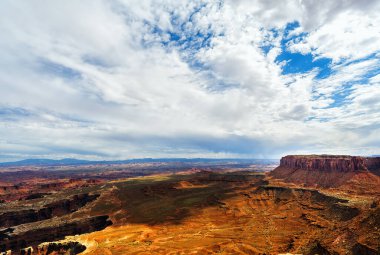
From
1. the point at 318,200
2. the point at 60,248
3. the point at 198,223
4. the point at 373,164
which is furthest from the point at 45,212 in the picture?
the point at 373,164

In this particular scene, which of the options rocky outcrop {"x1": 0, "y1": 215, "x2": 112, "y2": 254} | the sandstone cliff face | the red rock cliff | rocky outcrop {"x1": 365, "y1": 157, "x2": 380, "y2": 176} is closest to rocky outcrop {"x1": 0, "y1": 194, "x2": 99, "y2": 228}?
rocky outcrop {"x1": 0, "y1": 215, "x2": 112, "y2": 254}

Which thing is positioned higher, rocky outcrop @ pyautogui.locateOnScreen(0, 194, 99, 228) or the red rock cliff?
the red rock cliff

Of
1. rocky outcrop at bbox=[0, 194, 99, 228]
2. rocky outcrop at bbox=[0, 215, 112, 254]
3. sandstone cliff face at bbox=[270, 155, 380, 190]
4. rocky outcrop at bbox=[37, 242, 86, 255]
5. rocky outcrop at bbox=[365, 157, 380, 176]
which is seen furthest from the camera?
rocky outcrop at bbox=[365, 157, 380, 176]

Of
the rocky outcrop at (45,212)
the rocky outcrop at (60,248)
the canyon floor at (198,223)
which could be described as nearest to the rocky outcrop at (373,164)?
the canyon floor at (198,223)

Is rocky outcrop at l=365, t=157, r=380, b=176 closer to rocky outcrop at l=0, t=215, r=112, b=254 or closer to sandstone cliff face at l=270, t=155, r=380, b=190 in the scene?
sandstone cliff face at l=270, t=155, r=380, b=190

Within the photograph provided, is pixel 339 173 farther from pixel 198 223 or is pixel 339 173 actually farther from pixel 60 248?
pixel 60 248

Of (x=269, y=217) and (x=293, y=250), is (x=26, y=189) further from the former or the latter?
(x=293, y=250)

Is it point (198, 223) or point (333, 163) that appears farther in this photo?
point (333, 163)

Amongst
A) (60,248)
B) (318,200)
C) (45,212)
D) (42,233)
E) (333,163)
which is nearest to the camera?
(60,248)

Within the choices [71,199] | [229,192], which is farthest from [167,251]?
[71,199]
